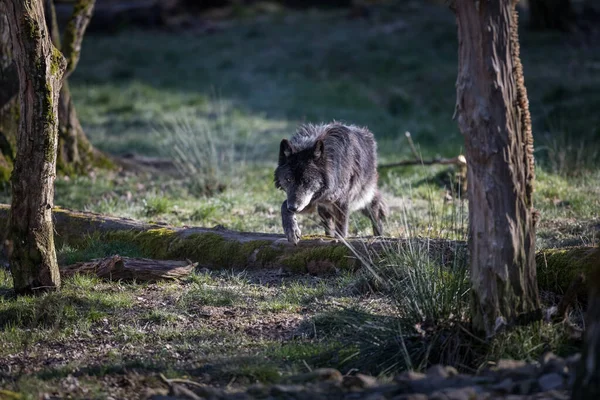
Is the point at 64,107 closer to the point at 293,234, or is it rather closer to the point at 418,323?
the point at 293,234

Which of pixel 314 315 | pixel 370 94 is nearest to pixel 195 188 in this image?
pixel 314 315

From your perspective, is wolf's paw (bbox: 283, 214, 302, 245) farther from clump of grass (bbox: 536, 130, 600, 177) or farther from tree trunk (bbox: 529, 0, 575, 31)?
tree trunk (bbox: 529, 0, 575, 31)

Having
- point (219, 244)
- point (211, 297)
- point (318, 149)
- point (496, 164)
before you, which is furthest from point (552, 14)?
point (496, 164)

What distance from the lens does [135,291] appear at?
23.0ft

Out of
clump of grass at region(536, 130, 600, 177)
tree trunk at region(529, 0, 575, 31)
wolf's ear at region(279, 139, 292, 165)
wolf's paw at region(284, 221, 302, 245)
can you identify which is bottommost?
wolf's paw at region(284, 221, 302, 245)

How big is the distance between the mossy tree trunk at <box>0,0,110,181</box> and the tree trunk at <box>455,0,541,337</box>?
260 inches

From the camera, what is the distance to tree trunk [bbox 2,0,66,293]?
6.30 meters

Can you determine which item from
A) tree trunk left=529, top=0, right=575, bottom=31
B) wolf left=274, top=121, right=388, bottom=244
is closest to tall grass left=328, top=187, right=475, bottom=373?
wolf left=274, top=121, right=388, bottom=244

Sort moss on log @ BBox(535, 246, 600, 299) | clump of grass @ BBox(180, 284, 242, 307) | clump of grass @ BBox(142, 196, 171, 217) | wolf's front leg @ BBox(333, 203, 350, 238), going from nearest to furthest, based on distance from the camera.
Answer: moss on log @ BBox(535, 246, 600, 299)
clump of grass @ BBox(180, 284, 242, 307)
wolf's front leg @ BBox(333, 203, 350, 238)
clump of grass @ BBox(142, 196, 171, 217)

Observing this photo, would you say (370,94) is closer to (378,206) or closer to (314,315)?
(378,206)

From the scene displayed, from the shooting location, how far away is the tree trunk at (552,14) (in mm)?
19703

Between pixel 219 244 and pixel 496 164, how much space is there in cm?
354

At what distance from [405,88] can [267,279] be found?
11.5 m

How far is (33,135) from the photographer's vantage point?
20.9 feet
